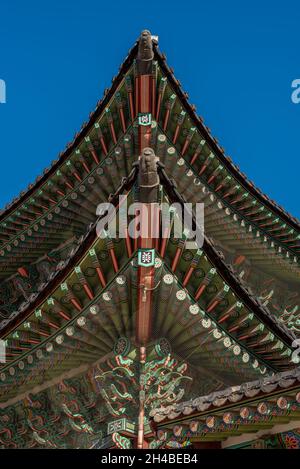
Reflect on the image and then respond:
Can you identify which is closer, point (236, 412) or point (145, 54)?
point (236, 412)

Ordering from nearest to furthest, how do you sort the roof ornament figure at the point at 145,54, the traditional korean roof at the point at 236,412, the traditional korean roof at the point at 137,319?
the traditional korean roof at the point at 236,412 < the traditional korean roof at the point at 137,319 < the roof ornament figure at the point at 145,54

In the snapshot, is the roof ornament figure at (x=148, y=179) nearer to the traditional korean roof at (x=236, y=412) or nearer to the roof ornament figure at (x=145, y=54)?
the traditional korean roof at (x=236, y=412)

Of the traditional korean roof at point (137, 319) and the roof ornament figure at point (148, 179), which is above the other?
the roof ornament figure at point (148, 179)

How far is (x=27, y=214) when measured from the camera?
1382 centimetres

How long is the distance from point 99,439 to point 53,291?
77.4 inches

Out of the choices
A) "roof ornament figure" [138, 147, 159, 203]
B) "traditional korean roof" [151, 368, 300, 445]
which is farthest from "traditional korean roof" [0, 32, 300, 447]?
"traditional korean roof" [151, 368, 300, 445]

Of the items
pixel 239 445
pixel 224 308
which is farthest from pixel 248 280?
pixel 239 445

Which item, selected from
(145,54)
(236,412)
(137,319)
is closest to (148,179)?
(137,319)

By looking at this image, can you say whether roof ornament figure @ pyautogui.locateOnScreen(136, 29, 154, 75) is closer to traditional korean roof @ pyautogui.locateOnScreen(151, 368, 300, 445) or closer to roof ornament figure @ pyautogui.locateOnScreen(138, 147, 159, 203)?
roof ornament figure @ pyautogui.locateOnScreen(138, 147, 159, 203)

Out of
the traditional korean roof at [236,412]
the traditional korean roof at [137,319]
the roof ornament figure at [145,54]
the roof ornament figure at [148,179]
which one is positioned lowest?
the traditional korean roof at [236,412]

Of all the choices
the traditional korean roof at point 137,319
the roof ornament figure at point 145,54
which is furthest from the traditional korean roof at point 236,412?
the roof ornament figure at point 145,54

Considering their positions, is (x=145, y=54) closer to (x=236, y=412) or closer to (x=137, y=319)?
(x=137, y=319)

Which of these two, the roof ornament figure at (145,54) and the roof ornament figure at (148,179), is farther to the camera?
the roof ornament figure at (145,54)
